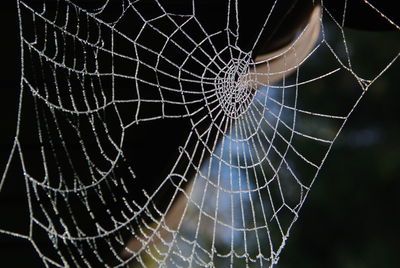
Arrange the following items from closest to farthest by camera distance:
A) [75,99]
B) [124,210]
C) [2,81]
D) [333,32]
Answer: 1. [2,81]
2. [75,99]
3. [124,210]
4. [333,32]

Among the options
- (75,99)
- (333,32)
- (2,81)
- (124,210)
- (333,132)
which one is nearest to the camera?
(2,81)

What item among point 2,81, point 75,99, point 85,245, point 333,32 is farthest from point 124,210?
point 333,32

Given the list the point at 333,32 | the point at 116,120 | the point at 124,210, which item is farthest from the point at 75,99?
the point at 333,32

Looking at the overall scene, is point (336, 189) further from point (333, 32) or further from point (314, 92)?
point (333, 32)

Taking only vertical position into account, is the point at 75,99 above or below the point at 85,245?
above

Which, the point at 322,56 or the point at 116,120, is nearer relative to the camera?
the point at 116,120

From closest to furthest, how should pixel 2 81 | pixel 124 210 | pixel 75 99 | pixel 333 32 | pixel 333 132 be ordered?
pixel 2 81 → pixel 75 99 → pixel 124 210 → pixel 333 132 → pixel 333 32

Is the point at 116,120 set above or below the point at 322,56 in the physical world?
below

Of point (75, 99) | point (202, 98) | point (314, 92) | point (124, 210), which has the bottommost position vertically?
point (124, 210)

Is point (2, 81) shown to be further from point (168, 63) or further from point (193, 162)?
point (193, 162)

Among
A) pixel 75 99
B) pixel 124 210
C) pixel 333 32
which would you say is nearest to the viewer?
pixel 75 99
